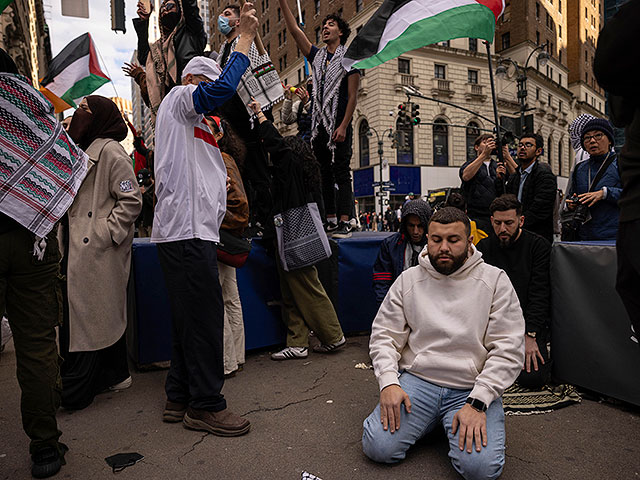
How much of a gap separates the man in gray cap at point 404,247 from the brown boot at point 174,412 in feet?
6.72

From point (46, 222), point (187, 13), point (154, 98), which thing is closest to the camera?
point (46, 222)

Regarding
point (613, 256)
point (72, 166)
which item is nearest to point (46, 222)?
point (72, 166)

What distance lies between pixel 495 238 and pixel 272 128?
214cm

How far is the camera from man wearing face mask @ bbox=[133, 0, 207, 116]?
403 cm

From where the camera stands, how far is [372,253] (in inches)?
215

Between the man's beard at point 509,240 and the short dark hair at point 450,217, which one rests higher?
the short dark hair at point 450,217

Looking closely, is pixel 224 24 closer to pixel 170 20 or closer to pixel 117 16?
pixel 170 20

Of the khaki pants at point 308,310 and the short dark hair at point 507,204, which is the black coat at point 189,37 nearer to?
the khaki pants at point 308,310

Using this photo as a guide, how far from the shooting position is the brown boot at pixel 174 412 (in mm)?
3189

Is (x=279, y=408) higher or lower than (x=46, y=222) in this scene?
lower

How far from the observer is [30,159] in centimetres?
242

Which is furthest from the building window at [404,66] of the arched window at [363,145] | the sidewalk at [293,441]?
the sidewalk at [293,441]

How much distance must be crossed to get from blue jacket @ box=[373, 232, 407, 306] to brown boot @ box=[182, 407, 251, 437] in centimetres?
195

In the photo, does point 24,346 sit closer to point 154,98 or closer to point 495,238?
point 154,98
